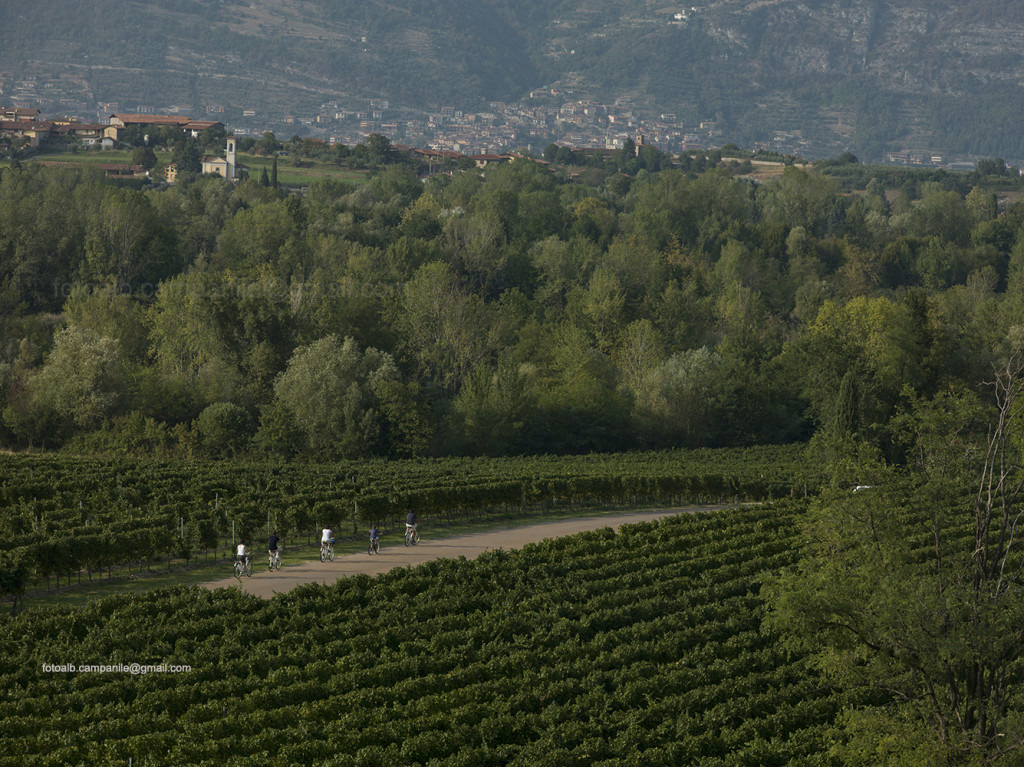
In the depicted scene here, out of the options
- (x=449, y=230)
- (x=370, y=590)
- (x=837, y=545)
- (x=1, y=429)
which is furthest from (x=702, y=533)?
(x=449, y=230)

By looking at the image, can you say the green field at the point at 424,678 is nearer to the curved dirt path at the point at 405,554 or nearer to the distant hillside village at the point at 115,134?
the curved dirt path at the point at 405,554

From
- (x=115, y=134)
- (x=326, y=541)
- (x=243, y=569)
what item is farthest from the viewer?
(x=115, y=134)

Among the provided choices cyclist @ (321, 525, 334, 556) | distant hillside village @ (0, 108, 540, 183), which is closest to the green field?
cyclist @ (321, 525, 334, 556)

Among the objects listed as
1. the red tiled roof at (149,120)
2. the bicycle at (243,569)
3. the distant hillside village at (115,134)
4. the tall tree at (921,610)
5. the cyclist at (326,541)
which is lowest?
the bicycle at (243,569)

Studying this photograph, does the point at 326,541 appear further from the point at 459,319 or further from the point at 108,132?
the point at 108,132

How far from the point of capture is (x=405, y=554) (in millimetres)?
43344

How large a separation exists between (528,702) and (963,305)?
281 ft

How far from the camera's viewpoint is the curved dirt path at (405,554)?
126 ft

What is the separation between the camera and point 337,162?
17988 centimetres

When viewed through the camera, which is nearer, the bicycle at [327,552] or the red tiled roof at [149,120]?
the bicycle at [327,552]

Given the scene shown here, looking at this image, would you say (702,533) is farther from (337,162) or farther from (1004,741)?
(337,162)

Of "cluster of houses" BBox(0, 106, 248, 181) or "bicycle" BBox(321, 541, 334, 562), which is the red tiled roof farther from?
"bicycle" BBox(321, 541, 334, 562)

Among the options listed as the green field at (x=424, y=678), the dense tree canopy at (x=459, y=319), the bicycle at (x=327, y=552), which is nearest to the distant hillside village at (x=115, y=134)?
the dense tree canopy at (x=459, y=319)

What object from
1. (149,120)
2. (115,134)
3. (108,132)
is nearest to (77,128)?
(108,132)
